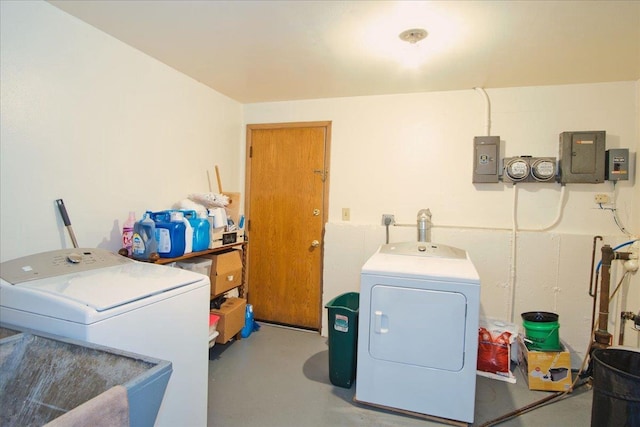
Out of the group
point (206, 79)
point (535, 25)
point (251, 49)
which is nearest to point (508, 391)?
point (535, 25)

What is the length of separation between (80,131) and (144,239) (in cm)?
72

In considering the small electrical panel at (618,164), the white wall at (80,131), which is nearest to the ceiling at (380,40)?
the white wall at (80,131)

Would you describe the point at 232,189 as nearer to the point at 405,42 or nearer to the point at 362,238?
the point at 362,238

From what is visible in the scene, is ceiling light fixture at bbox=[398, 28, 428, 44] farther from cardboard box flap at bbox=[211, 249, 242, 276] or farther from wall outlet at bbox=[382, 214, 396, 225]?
cardboard box flap at bbox=[211, 249, 242, 276]

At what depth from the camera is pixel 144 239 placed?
2111 millimetres

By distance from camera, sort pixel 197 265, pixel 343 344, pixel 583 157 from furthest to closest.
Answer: pixel 583 157 → pixel 197 265 → pixel 343 344

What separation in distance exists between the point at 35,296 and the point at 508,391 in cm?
278

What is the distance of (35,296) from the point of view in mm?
1246

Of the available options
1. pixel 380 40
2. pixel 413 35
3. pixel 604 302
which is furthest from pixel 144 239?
pixel 604 302

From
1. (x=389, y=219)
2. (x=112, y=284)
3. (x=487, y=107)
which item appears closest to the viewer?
(x=112, y=284)

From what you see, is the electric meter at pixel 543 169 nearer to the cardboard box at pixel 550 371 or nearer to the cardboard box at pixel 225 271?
the cardboard box at pixel 550 371

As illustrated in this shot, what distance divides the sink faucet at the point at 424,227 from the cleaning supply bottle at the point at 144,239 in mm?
2033

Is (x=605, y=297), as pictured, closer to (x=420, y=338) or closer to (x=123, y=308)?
(x=420, y=338)

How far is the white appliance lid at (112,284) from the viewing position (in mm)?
1252
